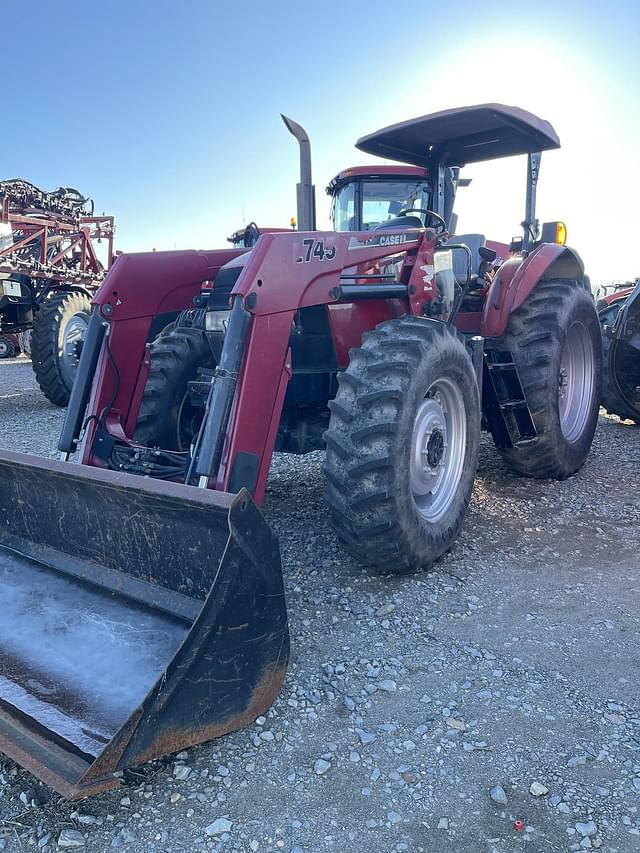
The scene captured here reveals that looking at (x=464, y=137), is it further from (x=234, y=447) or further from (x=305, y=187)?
(x=234, y=447)

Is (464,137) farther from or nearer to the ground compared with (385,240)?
farther from the ground

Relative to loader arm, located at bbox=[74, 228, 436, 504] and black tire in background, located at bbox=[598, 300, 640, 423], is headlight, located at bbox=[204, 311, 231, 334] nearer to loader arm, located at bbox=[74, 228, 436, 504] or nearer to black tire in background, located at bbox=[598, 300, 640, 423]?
loader arm, located at bbox=[74, 228, 436, 504]

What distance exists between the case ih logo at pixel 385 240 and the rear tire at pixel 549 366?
5.06 feet

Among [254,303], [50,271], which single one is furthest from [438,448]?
[50,271]

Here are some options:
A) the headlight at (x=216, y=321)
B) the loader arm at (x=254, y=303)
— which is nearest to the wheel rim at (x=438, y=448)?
the loader arm at (x=254, y=303)

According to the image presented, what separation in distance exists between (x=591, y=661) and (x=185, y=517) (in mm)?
1793

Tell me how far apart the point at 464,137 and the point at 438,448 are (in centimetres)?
273

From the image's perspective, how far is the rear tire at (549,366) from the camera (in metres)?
5.10

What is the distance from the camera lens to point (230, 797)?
7.20 ft

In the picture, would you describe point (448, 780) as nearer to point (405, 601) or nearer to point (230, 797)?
point (230, 797)

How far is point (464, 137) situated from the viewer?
5227 mm

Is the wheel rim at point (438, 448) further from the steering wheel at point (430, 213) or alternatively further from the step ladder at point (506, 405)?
the steering wheel at point (430, 213)

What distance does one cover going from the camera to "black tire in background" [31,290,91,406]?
9.88 metres

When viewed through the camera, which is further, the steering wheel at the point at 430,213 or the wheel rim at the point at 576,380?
the wheel rim at the point at 576,380
